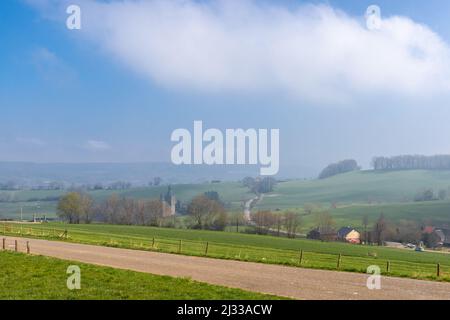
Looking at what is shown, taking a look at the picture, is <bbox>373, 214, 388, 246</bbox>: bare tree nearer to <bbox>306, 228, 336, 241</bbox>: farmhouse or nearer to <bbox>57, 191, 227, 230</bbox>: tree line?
<bbox>306, 228, 336, 241</bbox>: farmhouse

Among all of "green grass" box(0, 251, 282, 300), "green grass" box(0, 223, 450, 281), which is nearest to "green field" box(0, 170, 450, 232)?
"green grass" box(0, 223, 450, 281)

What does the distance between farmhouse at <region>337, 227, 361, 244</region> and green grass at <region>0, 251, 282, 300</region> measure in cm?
9008

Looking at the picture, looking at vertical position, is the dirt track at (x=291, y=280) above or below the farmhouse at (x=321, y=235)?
above

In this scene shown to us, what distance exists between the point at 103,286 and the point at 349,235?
98719mm

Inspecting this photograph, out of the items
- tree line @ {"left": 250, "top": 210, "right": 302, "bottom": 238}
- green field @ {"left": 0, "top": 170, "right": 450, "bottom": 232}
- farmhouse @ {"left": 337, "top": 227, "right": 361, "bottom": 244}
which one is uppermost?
green field @ {"left": 0, "top": 170, "right": 450, "bottom": 232}

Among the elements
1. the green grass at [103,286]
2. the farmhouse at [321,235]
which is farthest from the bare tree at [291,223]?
the green grass at [103,286]

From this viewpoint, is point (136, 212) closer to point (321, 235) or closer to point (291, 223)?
point (291, 223)

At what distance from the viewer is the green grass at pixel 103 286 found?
17.0 metres

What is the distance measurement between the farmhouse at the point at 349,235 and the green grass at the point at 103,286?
90.1 meters

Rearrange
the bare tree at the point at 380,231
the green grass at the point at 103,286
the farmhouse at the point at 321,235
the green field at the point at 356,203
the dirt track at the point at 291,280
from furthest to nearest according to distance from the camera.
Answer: the green field at the point at 356,203, the farmhouse at the point at 321,235, the bare tree at the point at 380,231, the dirt track at the point at 291,280, the green grass at the point at 103,286

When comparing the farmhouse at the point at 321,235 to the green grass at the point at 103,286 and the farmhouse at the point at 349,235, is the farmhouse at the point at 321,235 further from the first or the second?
the green grass at the point at 103,286

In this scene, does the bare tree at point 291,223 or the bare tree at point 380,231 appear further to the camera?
the bare tree at point 291,223

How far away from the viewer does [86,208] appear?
126000 millimetres

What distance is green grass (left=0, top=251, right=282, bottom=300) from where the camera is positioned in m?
17.0
